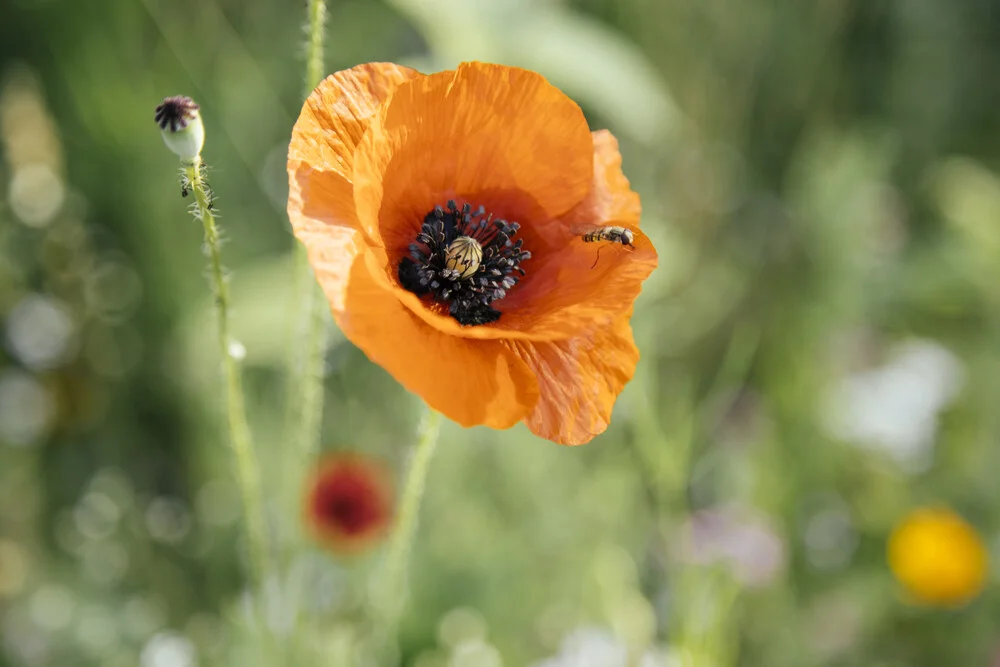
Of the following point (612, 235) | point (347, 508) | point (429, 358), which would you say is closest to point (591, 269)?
point (612, 235)

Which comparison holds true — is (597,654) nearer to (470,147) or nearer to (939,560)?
(470,147)

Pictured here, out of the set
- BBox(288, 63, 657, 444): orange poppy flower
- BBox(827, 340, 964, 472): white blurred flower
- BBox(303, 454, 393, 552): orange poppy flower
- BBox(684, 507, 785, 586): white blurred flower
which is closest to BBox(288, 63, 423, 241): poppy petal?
BBox(288, 63, 657, 444): orange poppy flower

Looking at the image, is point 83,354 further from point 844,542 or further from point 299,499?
point 844,542

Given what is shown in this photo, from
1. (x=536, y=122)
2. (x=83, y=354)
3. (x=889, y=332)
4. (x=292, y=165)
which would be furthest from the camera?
(x=889, y=332)

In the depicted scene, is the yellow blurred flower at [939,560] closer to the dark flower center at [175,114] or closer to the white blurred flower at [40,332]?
the dark flower center at [175,114]

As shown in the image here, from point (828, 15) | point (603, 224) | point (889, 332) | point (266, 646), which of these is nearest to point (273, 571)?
point (266, 646)

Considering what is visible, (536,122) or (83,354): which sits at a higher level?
(536,122)
